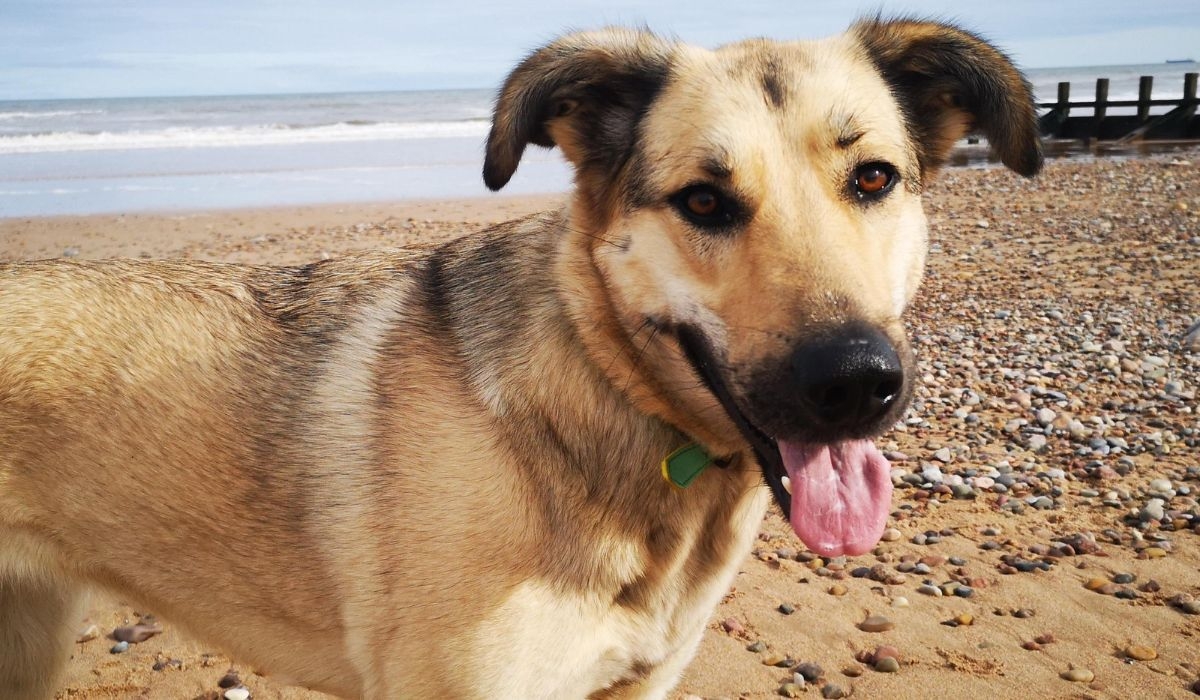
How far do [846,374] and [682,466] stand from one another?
1.89 feet

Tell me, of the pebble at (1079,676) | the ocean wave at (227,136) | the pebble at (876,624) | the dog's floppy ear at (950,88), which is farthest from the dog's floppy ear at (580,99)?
the ocean wave at (227,136)

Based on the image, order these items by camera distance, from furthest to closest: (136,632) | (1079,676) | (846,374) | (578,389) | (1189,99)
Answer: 1. (1189,99)
2. (136,632)
3. (1079,676)
4. (578,389)
5. (846,374)

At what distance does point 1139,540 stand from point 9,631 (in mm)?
4764

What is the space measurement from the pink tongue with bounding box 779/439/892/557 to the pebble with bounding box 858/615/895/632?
5.19ft

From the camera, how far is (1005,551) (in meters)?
4.23

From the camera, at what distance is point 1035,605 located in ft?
12.4

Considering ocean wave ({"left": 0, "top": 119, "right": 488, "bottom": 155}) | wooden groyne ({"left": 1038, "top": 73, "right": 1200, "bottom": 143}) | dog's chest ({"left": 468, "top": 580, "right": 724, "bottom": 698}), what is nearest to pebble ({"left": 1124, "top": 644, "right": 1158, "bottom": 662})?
dog's chest ({"left": 468, "top": 580, "right": 724, "bottom": 698})

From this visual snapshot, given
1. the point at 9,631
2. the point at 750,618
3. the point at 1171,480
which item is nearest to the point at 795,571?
the point at 750,618

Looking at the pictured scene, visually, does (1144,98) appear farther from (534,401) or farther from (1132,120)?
(534,401)

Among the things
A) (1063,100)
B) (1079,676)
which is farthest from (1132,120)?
(1079,676)

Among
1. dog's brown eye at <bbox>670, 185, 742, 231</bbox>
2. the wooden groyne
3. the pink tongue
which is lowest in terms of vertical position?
the wooden groyne

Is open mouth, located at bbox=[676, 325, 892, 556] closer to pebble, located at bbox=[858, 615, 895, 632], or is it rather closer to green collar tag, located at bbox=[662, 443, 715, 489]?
green collar tag, located at bbox=[662, 443, 715, 489]

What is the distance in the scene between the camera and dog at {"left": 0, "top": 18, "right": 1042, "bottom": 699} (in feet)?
7.34

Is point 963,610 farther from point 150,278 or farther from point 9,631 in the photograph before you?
point 9,631
